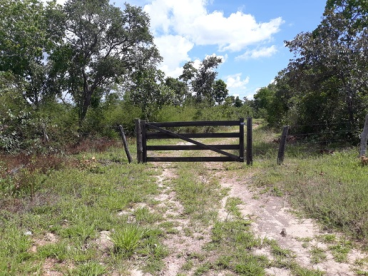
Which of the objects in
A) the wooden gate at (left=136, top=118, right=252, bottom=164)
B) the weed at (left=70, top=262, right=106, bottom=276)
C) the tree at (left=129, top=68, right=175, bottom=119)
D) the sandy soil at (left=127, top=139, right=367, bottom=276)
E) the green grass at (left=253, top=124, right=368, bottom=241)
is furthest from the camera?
the tree at (left=129, top=68, right=175, bottom=119)

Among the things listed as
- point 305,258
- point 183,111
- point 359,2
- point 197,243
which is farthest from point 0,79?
point 359,2

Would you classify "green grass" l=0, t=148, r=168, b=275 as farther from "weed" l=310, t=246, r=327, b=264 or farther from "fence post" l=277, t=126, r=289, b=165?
"fence post" l=277, t=126, r=289, b=165

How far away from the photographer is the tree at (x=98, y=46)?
569 inches

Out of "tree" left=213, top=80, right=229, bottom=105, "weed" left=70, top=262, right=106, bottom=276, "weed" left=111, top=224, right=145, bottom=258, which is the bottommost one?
"weed" left=70, top=262, right=106, bottom=276

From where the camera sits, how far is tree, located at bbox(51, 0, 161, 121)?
14.5 meters

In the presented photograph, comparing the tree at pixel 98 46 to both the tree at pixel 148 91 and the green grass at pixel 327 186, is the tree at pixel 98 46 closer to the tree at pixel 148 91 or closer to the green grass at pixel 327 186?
the tree at pixel 148 91

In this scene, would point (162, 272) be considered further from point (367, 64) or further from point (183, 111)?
point (183, 111)

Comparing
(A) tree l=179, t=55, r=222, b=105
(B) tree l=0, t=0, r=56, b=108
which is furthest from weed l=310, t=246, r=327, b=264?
(A) tree l=179, t=55, r=222, b=105

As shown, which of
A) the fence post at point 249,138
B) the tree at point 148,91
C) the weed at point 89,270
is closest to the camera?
the weed at point 89,270

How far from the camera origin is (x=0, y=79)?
30.2 ft

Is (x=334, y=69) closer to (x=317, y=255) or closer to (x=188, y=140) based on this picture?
(x=188, y=140)

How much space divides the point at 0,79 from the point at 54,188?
583 centimetres

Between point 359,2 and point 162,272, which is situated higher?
point 359,2

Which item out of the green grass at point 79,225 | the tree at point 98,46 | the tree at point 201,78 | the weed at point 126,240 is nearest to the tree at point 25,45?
the tree at point 98,46
